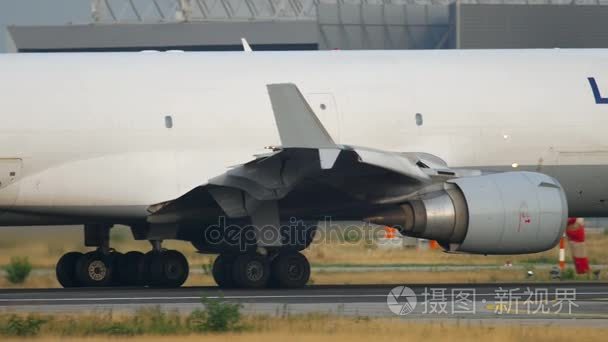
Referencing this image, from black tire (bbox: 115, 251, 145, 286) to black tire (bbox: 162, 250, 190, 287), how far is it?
485 mm

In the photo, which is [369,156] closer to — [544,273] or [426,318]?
[426,318]

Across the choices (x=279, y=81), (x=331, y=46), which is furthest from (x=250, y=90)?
(x=331, y=46)

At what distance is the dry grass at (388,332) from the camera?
1620 cm

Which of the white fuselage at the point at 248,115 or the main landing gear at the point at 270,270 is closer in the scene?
the main landing gear at the point at 270,270

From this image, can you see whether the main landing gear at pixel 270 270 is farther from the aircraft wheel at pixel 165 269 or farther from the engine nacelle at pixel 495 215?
the engine nacelle at pixel 495 215

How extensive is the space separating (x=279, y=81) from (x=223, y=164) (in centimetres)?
209

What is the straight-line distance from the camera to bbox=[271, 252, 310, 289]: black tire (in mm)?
24688

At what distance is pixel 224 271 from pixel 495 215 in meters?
6.13

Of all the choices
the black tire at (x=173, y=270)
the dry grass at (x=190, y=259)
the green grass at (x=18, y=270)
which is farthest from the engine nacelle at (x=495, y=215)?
the green grass at (x=18, y=270)

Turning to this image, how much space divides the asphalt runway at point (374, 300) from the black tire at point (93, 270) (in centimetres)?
97

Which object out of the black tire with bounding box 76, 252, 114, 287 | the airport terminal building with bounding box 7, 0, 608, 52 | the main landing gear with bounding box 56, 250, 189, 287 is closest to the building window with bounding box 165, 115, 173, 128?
the main landing gear with bounding box 56, 250, 189, 287

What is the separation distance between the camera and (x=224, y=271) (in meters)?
25.9

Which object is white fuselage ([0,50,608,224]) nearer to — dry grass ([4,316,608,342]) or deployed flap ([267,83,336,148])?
deployed flap ([267,83,336,148])

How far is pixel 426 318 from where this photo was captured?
18.4 metres
